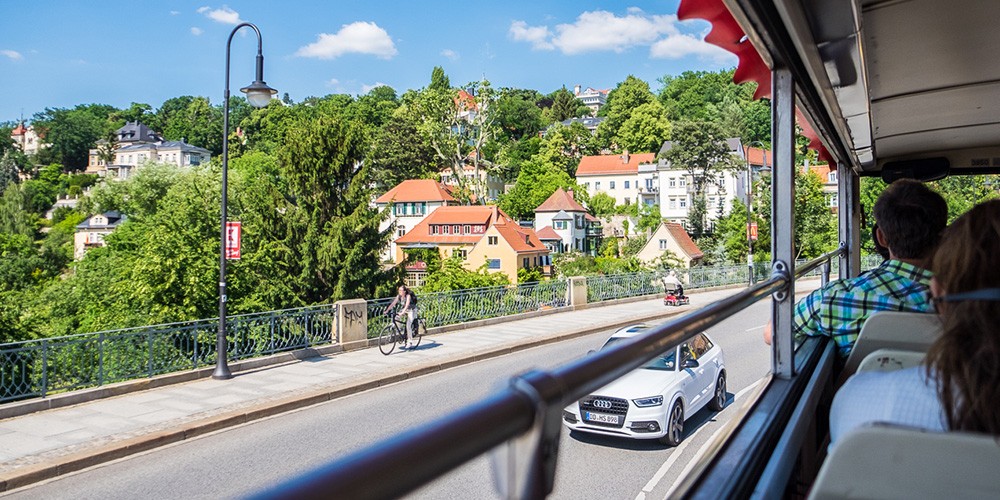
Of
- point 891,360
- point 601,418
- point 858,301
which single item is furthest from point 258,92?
point 891,360

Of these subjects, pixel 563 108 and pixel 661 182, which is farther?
pixel 563 108

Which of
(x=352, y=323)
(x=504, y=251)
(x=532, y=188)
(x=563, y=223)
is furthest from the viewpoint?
(x=532, y=188)

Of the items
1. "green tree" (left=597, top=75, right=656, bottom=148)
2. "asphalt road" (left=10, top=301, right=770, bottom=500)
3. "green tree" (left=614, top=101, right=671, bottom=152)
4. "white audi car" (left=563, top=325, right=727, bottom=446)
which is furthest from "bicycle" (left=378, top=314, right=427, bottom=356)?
"green tree" (left=597, top=75, right=656, bottom=148)

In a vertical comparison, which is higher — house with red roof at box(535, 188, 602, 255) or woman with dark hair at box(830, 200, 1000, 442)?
house with red roof at box(535, 188, 602, 255)

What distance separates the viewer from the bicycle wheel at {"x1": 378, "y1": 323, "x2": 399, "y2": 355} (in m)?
16.7

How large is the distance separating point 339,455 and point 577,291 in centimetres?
1966

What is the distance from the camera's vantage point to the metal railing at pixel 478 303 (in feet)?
60.4

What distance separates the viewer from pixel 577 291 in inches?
1031

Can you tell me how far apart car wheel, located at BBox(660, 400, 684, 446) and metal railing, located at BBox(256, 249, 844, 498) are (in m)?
7.97

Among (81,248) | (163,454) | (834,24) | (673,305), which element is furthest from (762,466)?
(81,248)

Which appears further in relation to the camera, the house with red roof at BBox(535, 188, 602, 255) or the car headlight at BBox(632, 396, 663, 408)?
the house with red roof at BBox(535, 188, 602, 255)

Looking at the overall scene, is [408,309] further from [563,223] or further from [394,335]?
[563,223]

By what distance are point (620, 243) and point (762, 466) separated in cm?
7322

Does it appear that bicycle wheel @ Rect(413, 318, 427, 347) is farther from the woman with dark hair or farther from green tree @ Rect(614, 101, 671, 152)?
green tree @ Rect(614, 101, 671, 152)
